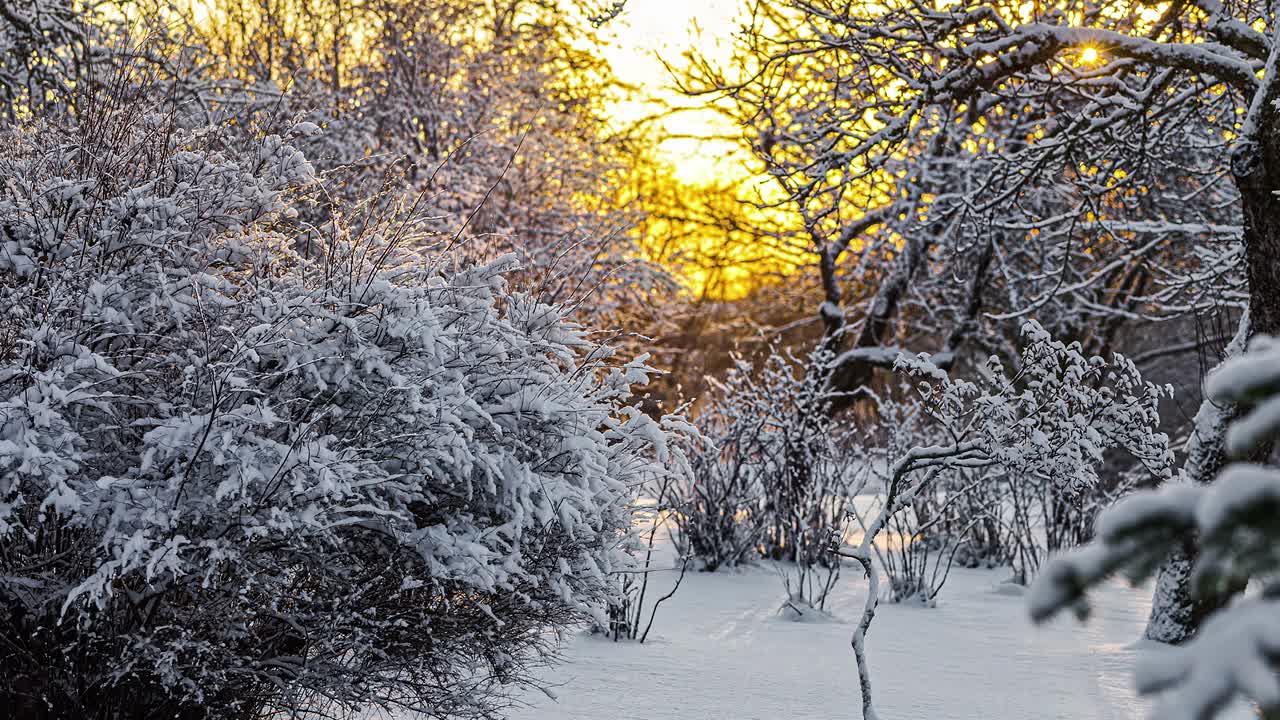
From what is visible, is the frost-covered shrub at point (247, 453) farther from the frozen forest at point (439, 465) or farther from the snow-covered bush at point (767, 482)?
the snow-covered bush at point (767, 482)

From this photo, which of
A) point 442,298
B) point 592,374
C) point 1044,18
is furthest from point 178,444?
point 1044,18

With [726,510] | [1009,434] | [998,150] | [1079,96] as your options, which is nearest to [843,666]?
[1009,434]

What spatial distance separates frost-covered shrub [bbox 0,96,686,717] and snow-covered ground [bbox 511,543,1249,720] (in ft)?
2.82

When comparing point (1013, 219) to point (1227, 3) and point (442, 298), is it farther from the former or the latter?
point (442, 298)

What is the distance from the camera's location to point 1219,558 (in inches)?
38.1

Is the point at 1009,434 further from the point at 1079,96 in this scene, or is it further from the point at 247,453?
the point at 1079,96

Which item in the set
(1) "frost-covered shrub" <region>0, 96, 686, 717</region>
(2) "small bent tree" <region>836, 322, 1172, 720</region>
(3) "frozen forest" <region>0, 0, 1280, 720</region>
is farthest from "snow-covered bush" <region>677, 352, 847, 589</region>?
(1) "frost-covered shrub" <region>0, 96, 686, 717</region>

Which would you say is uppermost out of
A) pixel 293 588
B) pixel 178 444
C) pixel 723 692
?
pixel 178 444

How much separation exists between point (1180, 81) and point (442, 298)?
5.74 metres

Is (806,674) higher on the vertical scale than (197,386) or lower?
lower

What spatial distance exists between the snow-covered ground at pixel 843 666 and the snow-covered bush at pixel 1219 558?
318cm

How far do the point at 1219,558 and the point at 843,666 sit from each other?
4.69 m

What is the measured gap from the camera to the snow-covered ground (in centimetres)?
457

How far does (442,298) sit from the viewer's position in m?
3.70
